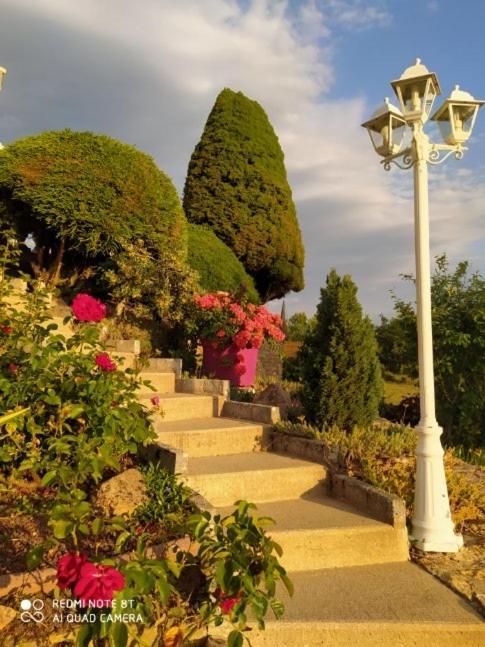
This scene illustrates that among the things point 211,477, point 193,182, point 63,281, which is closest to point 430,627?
point 211,477

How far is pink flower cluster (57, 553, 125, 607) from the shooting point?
5.13 ft

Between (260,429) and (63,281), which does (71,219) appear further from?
(260,429)

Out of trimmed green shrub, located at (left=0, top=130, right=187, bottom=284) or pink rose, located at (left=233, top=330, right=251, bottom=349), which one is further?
trimmed green shrub, located at (left=0, top=130, right=187, bottom=284)

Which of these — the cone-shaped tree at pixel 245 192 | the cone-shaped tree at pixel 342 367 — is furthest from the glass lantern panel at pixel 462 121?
the cone-shaped tree at pixel 245 192

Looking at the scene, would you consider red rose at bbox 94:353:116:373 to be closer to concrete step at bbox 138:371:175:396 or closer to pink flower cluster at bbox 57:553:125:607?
pink flower cluster at bbox 57:553:125:607

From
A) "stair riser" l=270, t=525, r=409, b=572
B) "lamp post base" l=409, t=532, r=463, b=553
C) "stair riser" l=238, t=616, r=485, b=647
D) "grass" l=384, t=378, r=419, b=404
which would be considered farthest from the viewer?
"grass" l=384, t=378, r=419, b=404

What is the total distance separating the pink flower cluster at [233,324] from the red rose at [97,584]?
5.15 metres

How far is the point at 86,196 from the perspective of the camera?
7.21 meters

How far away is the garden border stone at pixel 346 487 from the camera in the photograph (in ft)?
11.1

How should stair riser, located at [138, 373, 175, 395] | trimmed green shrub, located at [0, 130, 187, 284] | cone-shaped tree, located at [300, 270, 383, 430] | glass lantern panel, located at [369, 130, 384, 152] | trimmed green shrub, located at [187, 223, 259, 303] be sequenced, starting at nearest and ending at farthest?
glass lantern panel, located at [369, 130, 384, 152] → cone-shaped tree, located at [300, 270, 383, 430] → stair riser, located at [138, 373, 175, 395] → trimmed green shrub, located at [0, 130, 187, 284] → trimmed green shrub, located at [187, 223, 259, 303]

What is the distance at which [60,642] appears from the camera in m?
2.13

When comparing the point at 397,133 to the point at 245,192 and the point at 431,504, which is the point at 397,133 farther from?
the point at 245,192

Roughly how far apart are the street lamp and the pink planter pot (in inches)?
145

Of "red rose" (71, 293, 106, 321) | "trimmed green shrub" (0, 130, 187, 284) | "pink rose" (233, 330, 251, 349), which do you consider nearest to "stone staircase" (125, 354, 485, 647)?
"red rose" (71, 293, 106, 321)
